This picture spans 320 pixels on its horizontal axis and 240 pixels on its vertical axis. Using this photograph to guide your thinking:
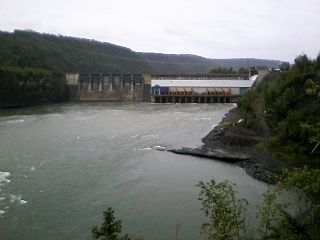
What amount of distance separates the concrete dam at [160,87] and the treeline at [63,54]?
31.8 ft

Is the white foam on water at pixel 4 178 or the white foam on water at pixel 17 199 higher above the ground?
the white foam on water at pixel 4 178

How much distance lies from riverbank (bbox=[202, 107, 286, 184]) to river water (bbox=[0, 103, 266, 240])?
0.70 m

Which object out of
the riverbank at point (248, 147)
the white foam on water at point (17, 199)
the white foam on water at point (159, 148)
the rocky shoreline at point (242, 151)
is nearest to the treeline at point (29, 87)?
the white foam on water at point (159, 148)

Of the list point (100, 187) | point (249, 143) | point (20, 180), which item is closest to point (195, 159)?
point (249, 143)

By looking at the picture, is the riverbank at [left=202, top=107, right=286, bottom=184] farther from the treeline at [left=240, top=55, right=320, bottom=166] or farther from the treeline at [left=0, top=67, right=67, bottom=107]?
the treeline at [left=0, top=67, right=67, bottom=107]

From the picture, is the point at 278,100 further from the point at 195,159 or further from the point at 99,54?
the point at 99,54

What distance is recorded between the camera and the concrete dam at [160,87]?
64.2 m

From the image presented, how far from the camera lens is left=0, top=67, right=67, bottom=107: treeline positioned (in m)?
55.6

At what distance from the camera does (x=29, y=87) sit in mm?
60000

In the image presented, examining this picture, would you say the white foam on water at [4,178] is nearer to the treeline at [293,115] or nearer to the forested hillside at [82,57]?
the treeline at [293,115]

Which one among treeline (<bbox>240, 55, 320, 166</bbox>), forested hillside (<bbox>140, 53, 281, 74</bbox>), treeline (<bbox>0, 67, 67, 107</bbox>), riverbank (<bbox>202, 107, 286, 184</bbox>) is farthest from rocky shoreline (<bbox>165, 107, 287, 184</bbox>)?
forested hillside (<bbox>140, 53, 281, 74</bbox>)

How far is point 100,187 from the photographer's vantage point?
673 inches

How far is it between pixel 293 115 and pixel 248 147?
3.28 meters

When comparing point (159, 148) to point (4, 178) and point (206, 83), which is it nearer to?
point (4, 178)
